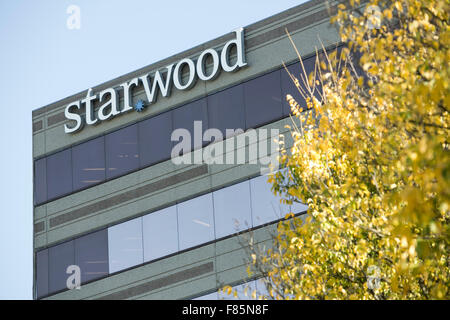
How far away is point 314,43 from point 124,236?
386 inches

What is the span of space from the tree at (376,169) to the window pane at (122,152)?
16.9 m

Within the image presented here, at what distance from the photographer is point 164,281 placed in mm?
29859

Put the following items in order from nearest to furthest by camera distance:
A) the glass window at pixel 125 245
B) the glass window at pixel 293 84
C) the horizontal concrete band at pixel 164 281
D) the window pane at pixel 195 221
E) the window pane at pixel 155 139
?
the glass window at pixel 293 84, the horizontal concrete band at pixel 164 281, the window pane at pixel 195 221, the glass window at pixel 125 245, the window pane at pixel 155 139

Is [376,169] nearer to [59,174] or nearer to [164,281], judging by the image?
[164,281]

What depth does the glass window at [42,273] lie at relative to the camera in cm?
A: 3330

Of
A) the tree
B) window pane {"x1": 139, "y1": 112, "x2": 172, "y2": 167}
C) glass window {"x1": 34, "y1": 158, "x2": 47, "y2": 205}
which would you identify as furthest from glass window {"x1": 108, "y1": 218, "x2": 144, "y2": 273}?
the tree

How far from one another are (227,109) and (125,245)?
6.20 metres

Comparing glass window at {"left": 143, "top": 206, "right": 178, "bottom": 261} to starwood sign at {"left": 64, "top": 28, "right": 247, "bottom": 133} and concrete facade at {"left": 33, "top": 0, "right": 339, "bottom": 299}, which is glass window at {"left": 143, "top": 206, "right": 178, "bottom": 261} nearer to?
concrete facade at {"left": 33, "top": 0, "right": 339, "bottom": 299}

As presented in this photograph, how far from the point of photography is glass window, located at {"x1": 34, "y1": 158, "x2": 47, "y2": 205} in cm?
3459

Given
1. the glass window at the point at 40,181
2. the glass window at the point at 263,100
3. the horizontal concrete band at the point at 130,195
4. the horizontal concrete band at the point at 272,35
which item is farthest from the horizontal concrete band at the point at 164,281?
the horizontal concrete band at the point at 272,35

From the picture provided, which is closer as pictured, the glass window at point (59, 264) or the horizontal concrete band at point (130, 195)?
the horizontal concrete band at point (130, 195)

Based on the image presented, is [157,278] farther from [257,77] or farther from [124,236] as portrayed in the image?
[257,77]

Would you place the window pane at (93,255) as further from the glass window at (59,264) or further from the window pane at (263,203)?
the window pane at (263,203)

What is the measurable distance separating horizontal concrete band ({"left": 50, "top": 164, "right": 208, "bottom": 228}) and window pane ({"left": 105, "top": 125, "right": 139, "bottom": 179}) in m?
0.97
